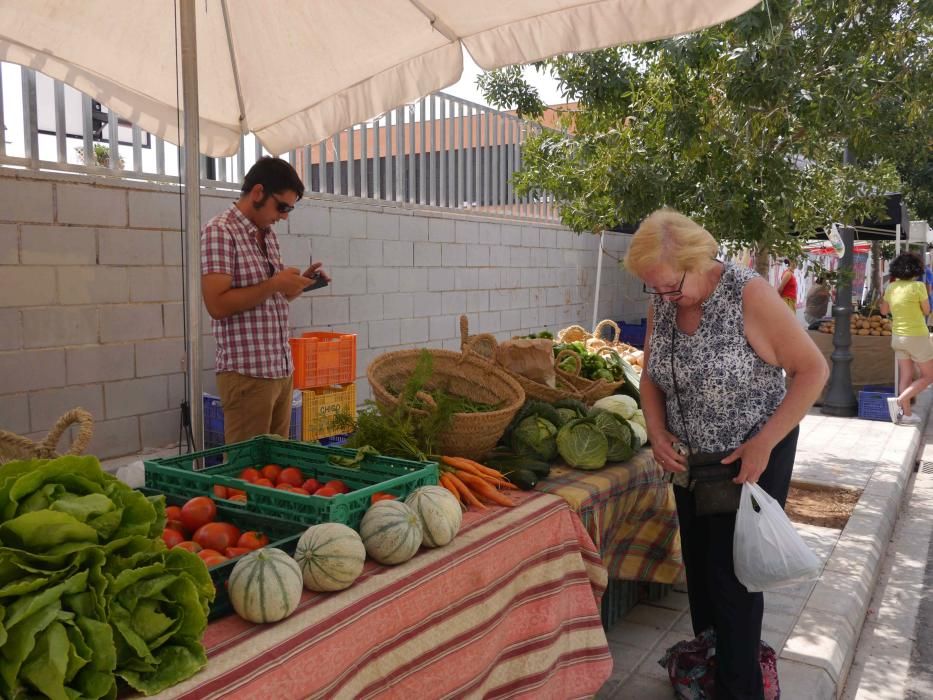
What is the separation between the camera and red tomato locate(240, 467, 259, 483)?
8.16 ft

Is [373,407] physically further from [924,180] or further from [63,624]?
[924,180]

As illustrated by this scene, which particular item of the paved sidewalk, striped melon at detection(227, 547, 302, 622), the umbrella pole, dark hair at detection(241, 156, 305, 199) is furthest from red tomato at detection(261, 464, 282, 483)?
the paved sidewalk

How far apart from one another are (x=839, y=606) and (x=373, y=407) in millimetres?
2905

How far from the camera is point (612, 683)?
351cm

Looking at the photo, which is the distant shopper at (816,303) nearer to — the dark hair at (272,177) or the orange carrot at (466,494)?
the dark hair at (272,177)

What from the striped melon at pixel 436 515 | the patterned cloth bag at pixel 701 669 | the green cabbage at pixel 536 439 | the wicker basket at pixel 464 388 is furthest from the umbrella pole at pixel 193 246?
the patterned cloth bag at pixel 701 669

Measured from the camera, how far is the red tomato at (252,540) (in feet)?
6.77

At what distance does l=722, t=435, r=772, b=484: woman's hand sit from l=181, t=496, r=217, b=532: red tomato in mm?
1787

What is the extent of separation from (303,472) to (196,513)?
0.54 m

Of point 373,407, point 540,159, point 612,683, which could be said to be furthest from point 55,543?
point 540,159

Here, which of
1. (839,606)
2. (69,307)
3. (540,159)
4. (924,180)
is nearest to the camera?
(839,606)

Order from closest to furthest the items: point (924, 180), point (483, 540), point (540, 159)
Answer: point (483, 540) < point (540, 159) < point (924, 180)

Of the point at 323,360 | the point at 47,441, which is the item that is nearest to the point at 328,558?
the point at 47,441

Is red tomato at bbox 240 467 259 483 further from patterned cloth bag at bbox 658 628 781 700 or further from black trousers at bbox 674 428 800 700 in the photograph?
patterned cloth bag at bbox 658 628 781 700
